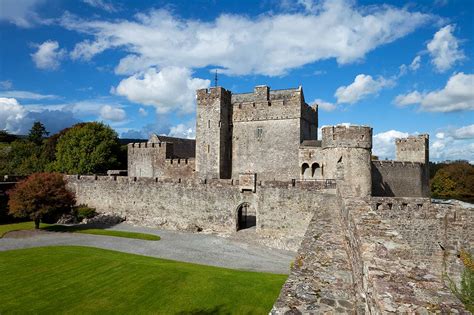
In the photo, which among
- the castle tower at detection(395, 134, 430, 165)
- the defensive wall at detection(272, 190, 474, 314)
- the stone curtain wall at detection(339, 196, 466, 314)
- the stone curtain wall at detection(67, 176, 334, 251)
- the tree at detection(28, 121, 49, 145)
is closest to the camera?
the stone curtain wall at detection(339, 196, 466, 314)

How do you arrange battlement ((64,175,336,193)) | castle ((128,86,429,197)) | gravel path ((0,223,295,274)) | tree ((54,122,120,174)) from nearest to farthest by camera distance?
gravel path ((0,223,295,274)) → battlement ((64,175,336,193)) → castle ((128,86,429,197)) → tree ((54,122,120,174))

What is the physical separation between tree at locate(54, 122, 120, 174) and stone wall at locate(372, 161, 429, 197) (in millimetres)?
34340

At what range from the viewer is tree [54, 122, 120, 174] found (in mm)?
44938

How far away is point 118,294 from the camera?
1451 cm

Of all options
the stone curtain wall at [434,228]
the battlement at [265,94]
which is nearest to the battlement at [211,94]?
the battlement at [265,94]

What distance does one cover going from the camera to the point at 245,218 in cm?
2898

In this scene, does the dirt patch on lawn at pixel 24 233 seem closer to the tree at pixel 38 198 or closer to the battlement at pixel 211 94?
the tree at pixel 38 198

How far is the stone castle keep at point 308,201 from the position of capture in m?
4.59

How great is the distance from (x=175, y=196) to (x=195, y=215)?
260 cm

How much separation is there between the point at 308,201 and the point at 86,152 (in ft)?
112

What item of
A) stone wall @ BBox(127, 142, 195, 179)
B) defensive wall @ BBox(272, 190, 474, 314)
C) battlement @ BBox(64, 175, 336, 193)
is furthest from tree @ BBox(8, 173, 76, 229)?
defensive wall @ BBox(272, 190, 474, 314)

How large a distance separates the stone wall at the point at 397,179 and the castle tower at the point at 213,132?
14228 mm

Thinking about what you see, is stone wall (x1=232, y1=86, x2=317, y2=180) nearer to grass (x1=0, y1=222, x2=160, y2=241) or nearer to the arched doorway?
the arched doorway

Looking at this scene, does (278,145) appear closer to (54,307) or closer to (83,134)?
(54,307)
